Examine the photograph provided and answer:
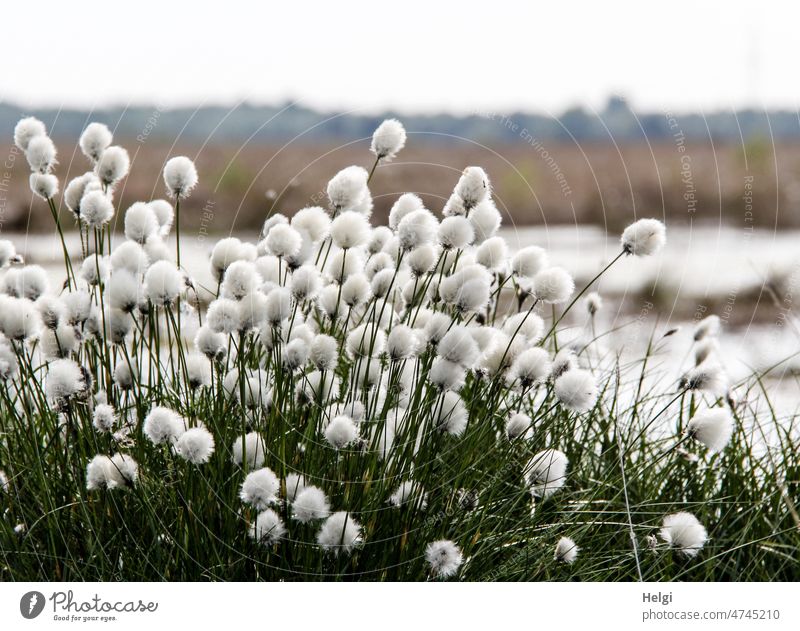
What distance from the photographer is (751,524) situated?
5.96 ft

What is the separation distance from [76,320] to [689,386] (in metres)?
A: 1.15

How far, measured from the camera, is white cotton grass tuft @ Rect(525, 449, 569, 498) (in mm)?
1450

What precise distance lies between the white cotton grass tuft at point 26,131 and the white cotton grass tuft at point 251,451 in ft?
2.47

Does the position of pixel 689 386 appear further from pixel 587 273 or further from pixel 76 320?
pixel 587 273

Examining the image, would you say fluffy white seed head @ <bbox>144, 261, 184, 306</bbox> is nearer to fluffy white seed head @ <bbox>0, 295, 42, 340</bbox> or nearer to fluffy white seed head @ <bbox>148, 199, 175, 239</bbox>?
fluffy white seed head @ <bbox>0, 295, 42, 340</bbox>

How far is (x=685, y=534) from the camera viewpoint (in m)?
1.45

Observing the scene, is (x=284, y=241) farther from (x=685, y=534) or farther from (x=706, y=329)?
(x=706, y=329)

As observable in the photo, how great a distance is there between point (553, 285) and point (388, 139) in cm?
39

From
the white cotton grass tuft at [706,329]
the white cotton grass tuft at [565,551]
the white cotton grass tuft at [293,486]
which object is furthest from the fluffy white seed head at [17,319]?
the white cotton grass tuft at [706,329]

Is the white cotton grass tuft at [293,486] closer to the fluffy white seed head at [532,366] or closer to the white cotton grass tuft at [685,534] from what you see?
the fluffy white seed head at [532,366]

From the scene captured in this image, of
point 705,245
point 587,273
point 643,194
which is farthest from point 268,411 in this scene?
point 643,194

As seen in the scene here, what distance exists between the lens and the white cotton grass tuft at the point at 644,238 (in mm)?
1427

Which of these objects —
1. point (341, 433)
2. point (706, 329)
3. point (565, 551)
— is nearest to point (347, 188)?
point (341, 433)
